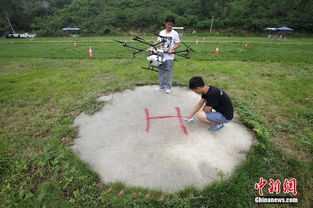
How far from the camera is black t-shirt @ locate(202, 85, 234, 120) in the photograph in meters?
2.95

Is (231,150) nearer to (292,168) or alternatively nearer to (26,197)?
(292,168)

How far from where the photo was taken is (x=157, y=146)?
2.89 meters

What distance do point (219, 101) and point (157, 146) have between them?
55.3 inches

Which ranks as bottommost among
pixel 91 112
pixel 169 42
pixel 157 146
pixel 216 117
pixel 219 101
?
pixel 157 146

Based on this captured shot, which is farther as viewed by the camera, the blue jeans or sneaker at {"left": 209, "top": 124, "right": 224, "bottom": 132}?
sneaker at {"left": 209, "top": 124, "right": 224, "bottom": 132}

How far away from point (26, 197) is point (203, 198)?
2.33 meters

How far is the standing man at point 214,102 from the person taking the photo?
287 centimetres

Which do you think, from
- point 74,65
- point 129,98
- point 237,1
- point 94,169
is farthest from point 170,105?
point 237,1

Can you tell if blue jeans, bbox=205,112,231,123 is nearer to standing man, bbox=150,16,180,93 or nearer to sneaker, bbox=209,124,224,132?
sneaker, bbox=209,124,224,132

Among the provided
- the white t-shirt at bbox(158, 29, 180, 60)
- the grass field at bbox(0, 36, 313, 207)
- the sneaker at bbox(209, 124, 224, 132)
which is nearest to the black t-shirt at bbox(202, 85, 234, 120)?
the sneaker at bbox(209, 124, 224, 132)

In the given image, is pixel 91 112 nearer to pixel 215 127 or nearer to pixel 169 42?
pixel 169 42

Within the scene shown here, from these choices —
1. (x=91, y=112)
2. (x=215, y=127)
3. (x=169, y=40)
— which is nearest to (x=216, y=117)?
(x=215, y=127)

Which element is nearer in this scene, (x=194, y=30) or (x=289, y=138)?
(x=289, y=138)

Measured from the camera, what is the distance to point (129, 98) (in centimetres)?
462
